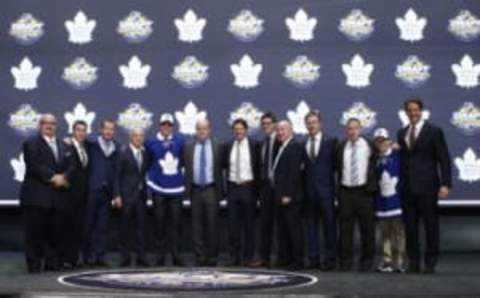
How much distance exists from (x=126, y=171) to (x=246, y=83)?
5.91ft

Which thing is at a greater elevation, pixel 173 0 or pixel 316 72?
pixel 173 0

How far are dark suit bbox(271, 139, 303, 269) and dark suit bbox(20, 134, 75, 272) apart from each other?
2.09 metres

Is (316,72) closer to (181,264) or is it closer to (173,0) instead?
(173,0)

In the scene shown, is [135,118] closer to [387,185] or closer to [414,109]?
[387,185]

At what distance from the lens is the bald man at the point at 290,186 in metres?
8.65

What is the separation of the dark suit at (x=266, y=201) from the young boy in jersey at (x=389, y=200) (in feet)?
3.58

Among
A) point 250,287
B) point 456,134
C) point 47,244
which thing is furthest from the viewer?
point 456,134

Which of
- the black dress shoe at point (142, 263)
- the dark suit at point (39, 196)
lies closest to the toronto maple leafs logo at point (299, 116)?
the black dress shoe at point (142, 263)

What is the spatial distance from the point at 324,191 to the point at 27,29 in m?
4.08

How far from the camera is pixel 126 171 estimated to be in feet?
29.7

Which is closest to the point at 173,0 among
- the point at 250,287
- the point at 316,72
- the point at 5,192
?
the point at 316,72

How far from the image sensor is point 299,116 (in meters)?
9.82

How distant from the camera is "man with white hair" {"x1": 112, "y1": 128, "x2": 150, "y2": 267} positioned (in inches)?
354

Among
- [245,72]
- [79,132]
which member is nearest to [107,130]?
[79,132]
